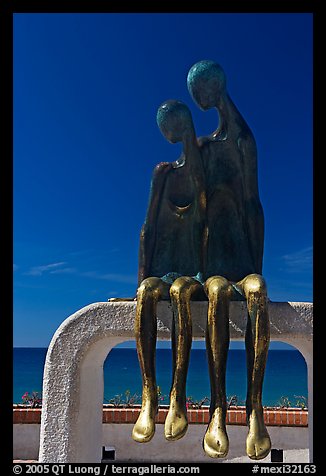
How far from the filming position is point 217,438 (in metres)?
3.22

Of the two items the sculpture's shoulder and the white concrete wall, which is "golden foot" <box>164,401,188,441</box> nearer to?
the sculpture's shoulder

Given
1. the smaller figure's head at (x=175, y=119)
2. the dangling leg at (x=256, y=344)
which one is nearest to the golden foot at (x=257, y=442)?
the dangling leg at (x=256, y=344)

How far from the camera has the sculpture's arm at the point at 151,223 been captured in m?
4.02

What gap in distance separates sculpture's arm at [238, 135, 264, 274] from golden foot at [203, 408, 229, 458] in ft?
3.42

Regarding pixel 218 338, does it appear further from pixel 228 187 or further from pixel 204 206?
pixel 228 187

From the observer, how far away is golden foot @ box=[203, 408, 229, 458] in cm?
319

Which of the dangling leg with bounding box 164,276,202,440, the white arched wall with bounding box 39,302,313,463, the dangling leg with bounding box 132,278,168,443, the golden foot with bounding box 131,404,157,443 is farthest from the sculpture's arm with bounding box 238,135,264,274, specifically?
the golden foot with bounding box 131,404,157,443

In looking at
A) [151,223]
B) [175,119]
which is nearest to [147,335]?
[151,223]

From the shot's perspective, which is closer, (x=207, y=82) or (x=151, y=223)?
(x=207, y=82)

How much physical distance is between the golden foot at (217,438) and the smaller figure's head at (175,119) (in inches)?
72.2

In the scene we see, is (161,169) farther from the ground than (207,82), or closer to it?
closer to it

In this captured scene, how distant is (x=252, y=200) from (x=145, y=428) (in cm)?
164
